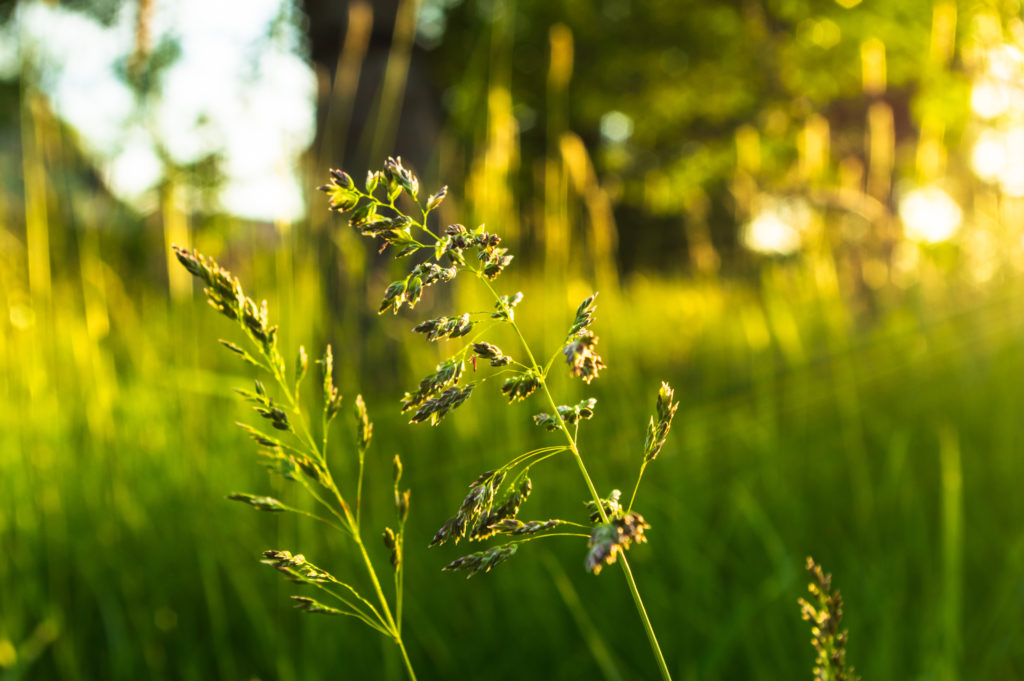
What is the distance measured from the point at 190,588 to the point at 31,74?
2.76 feet

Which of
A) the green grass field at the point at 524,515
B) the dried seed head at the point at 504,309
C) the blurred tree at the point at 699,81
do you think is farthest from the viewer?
the blurred tree at the point at 699,81

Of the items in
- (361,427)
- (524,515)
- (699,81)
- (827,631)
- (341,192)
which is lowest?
(524,515)

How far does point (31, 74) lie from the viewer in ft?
3.74

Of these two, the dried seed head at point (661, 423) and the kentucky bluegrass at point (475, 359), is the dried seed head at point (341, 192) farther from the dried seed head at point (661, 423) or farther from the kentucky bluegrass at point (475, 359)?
the dried seed head at point (661, 423)

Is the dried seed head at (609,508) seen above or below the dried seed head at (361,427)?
below

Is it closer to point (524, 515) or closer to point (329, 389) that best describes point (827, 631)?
point (329, 389)

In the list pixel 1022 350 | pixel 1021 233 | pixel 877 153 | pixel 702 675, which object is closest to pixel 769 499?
pixel 702 675

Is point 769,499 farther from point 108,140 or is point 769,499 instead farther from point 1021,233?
point 1021,233

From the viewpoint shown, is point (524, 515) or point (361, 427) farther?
point (524, 515)

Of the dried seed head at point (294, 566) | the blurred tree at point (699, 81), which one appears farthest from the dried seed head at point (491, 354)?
the blurred tree at point (699, 81)

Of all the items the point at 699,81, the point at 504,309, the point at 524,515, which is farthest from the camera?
the point at 699,81

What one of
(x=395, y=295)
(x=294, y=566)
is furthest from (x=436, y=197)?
(x=294, y=566)

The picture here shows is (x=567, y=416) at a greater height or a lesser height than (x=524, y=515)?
greater

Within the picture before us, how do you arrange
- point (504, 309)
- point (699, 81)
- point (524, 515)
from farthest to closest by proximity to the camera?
point (699, 81) < point (524, 515) < point (504, 309)
